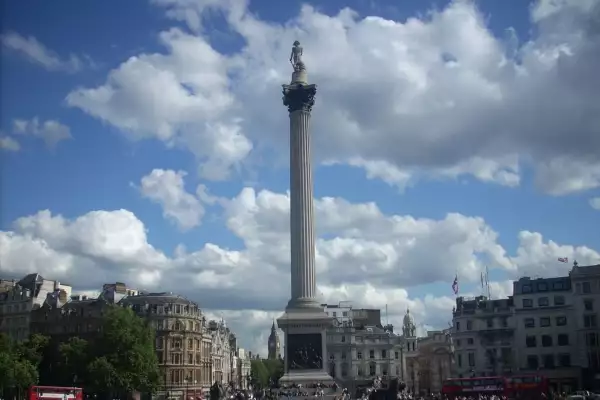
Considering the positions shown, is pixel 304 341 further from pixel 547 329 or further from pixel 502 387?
pixel 547 329

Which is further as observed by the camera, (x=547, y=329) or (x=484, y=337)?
(x=484, y=337)

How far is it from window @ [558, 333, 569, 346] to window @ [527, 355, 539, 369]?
12.5 ft

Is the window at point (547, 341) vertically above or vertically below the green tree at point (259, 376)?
above

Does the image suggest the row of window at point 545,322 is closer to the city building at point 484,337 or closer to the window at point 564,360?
the city building at point 484,337

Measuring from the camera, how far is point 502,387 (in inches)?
2849

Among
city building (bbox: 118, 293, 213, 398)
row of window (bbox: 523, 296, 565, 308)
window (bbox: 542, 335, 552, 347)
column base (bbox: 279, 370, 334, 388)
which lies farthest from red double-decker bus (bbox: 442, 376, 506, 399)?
city building (bbox: 118, 293, 213, 398)

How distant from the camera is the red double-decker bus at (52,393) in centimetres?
5691

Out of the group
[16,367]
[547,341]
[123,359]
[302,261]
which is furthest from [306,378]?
[547,341]

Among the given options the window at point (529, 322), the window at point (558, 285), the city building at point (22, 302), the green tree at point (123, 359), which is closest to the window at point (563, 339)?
the window at point (529, 322)

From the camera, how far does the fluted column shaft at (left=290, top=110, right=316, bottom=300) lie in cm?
8412

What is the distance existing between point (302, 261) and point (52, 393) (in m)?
33.9

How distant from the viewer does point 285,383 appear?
76312 millimetres

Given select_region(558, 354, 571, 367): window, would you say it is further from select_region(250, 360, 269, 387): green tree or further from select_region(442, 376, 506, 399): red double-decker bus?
select_region(250, 360, 269, 387): green tree

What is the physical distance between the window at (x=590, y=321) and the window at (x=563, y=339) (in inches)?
148
